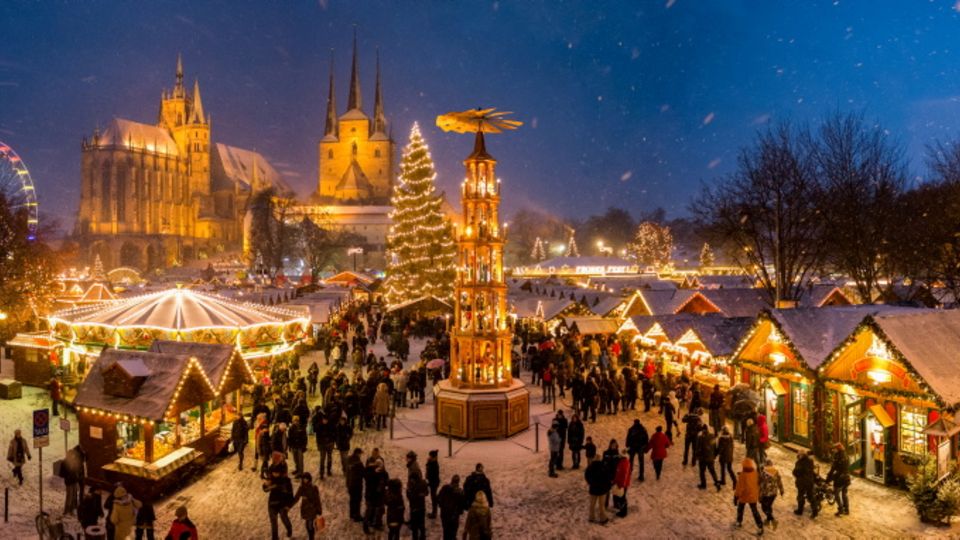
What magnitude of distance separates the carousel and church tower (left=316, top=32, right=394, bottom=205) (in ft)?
307

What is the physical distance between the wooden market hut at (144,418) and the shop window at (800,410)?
12486 millimetres

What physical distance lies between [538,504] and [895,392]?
674 centimetres

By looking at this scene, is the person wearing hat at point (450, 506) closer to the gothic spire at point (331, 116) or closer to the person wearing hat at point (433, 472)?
the person wearing hat at point (433, 472)

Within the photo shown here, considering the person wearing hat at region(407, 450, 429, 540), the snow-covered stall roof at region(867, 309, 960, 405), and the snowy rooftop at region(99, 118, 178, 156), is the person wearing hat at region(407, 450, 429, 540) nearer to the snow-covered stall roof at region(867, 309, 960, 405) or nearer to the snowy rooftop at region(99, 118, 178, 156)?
the snow-covered stall roof at region(867, 309, 960, 405)

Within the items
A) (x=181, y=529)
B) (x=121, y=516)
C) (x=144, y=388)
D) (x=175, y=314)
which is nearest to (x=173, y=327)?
(x=175, y=314)

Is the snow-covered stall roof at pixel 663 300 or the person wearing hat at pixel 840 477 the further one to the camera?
the snow-covered stall roof at pixel 663 300

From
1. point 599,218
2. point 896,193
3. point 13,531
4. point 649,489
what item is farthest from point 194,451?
point 599,218

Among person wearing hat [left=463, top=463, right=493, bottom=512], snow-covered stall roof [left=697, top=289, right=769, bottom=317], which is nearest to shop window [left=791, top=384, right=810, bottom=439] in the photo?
person wearing hat [left=463, top=463, right=493, bottom=512]

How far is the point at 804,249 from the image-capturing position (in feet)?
81.3

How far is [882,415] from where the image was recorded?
11.5 m

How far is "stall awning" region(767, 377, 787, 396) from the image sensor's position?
14.3m

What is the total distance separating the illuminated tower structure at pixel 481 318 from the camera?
14898 millimetres

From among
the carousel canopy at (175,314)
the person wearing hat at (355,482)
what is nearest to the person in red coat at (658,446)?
the person wearing hat at (355,482)

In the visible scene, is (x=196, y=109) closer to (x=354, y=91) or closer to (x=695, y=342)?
(x=354, y=91)
